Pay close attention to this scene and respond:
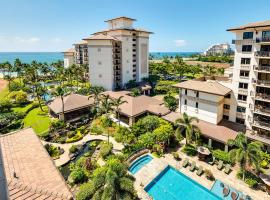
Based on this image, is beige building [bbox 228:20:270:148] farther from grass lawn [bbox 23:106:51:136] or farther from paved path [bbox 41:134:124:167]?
grass lawn [bbox 23:106:51:136]

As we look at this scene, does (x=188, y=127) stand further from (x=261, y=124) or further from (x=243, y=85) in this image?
(x=243, y=85)

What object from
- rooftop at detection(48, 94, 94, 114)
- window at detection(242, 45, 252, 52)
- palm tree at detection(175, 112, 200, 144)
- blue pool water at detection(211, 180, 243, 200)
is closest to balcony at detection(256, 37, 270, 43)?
window at detection(242, 45, 252, 52)

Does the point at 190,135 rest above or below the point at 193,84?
below

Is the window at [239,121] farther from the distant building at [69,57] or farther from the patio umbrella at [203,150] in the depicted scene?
the distant building at [69,57]

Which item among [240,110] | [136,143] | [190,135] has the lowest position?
[136,143]

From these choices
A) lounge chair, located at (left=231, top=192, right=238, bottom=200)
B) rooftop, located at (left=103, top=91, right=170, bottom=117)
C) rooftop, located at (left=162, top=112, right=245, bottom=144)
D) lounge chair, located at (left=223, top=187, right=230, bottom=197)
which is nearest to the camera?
lounge chair, located at (left=231, top=192, right=238, bottom=200)

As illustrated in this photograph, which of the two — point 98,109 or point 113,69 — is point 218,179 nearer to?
point 98,109

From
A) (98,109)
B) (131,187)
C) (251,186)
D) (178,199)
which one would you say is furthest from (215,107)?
(98,109)
